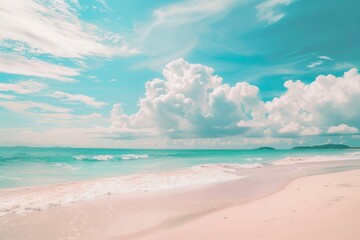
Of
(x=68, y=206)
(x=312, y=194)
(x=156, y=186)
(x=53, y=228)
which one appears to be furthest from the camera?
(x=156, y=186)

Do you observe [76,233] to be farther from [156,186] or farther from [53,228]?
[156,186]

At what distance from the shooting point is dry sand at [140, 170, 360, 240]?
7.16 metres

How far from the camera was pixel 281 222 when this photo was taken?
8.42 metres

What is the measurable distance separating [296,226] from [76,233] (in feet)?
23.3

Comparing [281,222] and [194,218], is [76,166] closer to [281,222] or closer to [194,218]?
[194,218]

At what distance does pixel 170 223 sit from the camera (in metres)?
9.20

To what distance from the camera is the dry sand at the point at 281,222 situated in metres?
7.16

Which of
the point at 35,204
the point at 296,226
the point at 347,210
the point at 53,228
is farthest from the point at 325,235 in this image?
the point at 35,204

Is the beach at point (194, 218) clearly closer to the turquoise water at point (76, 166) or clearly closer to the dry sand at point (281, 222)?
the dry sand at point (281, 222)

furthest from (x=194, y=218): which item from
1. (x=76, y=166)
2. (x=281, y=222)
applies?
(x=76, y=166)

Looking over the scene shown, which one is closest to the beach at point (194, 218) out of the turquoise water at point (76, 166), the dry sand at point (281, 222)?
the dry sand at point (281, 222)

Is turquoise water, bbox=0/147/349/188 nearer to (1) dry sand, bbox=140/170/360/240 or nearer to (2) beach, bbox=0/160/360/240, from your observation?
(2) beach, bbox=0/160/360/240

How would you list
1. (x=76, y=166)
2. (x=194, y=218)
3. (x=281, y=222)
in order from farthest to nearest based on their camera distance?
(x=76, y=166), (x=194, y=218), (x=281, y=222)

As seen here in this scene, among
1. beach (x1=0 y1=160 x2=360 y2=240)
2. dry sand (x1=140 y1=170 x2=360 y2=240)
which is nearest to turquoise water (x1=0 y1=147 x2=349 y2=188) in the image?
beach (x1=0 y1=160 x2=360 y2=240)
